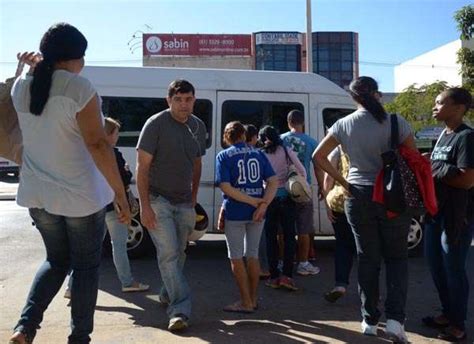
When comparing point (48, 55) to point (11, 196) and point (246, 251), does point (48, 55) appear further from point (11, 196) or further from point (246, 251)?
point (11, 196)

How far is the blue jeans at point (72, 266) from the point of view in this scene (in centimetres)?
343

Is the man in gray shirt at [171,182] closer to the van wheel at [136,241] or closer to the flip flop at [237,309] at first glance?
the flip flop at [237,309]

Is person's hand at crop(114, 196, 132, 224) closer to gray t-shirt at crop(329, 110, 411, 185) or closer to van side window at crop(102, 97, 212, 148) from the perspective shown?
gray t-shirt at crop(329, 110, 411, 185)

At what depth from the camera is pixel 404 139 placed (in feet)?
13.7

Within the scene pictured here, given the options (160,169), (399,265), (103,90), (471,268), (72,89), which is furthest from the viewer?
(103,90)

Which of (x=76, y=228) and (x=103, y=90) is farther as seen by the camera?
(x=103, y=90)

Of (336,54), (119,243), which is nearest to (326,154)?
(119,243)

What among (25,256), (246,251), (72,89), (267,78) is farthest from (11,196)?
Answer: (72,89)

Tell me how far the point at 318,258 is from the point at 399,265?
3.54 meters

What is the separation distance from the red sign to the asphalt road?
40553mm

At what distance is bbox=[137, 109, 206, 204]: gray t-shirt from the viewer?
4.50 metres

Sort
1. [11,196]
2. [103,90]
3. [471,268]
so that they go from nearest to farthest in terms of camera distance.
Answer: [471,268] → [103,90] → [11,196]

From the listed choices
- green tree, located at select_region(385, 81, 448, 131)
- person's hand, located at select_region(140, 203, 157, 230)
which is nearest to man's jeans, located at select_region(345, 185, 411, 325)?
person's hand, located at select_region(140, 203, 157, 230)

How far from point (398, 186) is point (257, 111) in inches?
151
